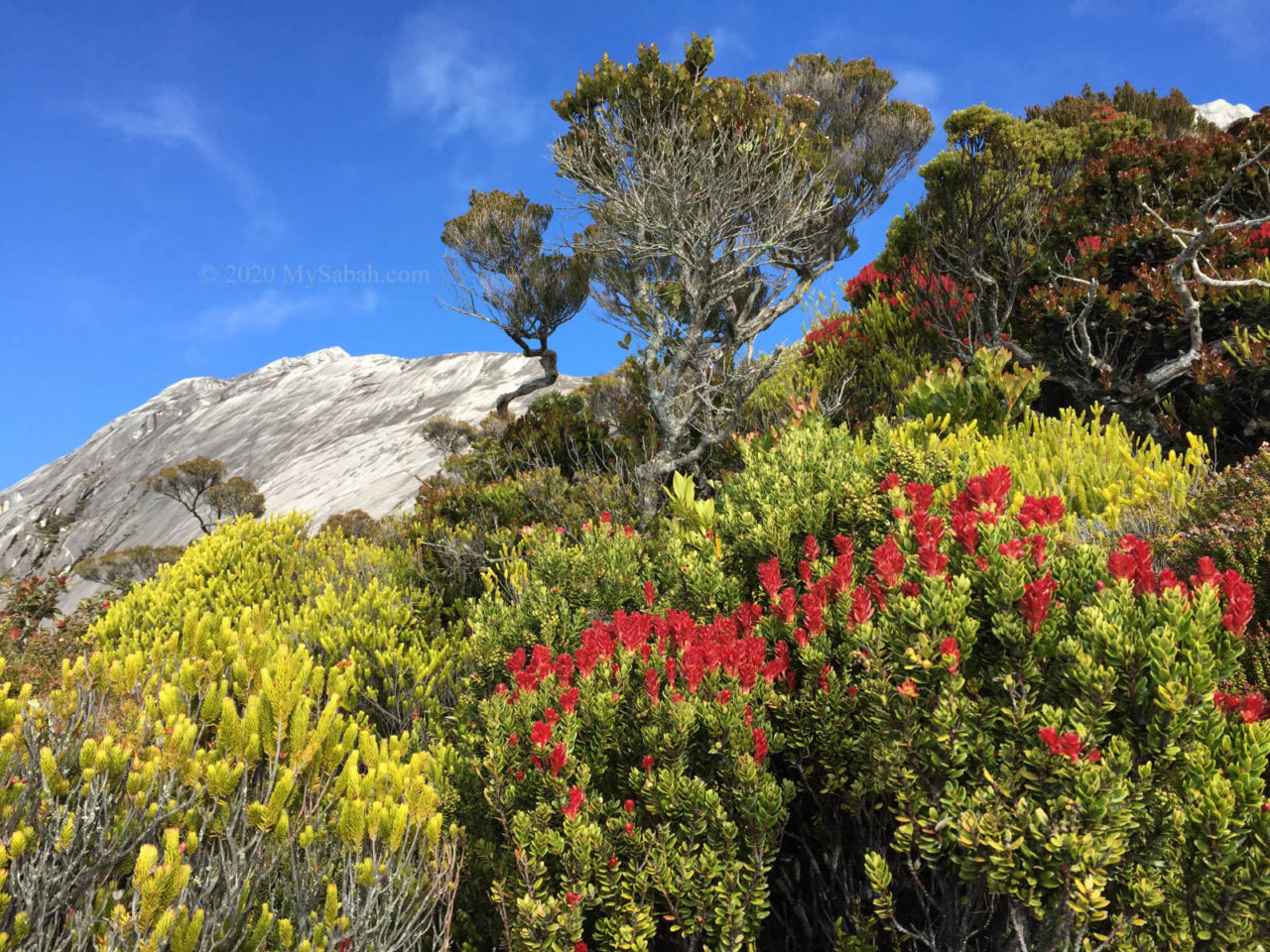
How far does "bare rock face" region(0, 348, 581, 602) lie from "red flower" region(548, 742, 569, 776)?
18107 millimetres

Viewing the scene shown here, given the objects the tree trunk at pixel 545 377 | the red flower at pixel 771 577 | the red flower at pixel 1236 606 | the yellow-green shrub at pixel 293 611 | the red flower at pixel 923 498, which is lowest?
the yellow-green shrub at pixel 293 611

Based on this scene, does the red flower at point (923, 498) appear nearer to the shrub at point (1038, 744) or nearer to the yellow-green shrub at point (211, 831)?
the shrub at point (1038, 744)

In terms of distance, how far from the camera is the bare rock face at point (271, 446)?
25.5 metres

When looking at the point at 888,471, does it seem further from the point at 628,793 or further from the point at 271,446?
the point at 271,446

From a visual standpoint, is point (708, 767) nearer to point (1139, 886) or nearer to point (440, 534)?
point (1139, 886)

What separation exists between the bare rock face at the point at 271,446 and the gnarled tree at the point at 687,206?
1208 centimetres

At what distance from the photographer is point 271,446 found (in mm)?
32656

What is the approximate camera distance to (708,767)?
256 centimetres

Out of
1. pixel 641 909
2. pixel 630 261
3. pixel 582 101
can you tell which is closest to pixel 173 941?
pixel 641 909

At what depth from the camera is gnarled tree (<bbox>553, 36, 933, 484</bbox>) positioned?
845 centimetres

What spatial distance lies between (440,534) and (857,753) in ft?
19.8

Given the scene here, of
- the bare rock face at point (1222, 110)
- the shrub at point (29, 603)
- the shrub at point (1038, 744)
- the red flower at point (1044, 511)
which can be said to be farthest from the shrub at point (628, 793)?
the bare rock face at point (1222, 110)

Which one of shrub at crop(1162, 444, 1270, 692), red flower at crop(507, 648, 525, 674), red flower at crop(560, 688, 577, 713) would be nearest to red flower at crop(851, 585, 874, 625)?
red flower at crop(560, 688, 577, 713)

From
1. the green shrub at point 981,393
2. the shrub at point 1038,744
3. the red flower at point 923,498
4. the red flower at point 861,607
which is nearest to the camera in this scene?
the shrub at point 1038,744
